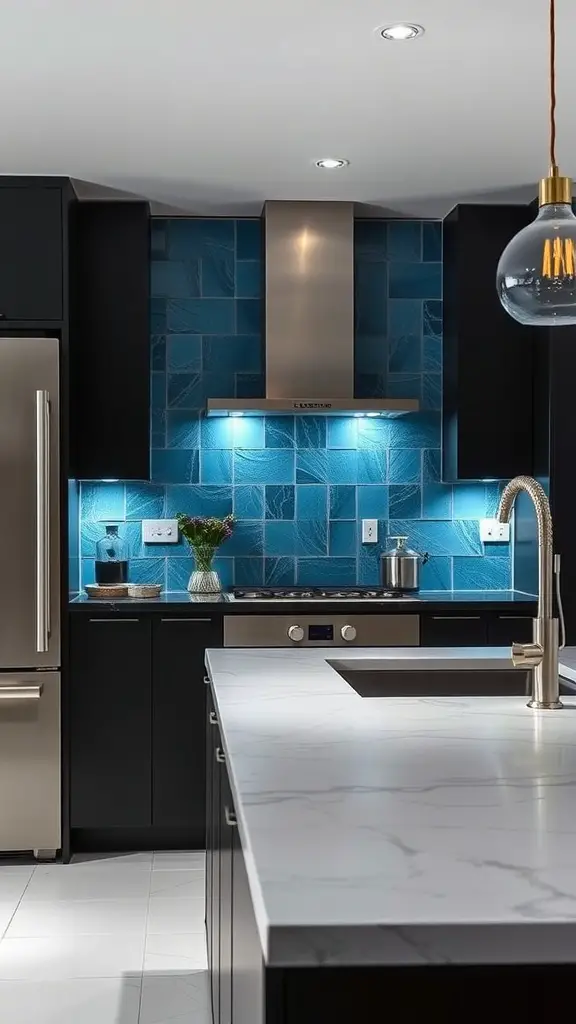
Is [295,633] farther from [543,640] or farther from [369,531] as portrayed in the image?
[543,640]

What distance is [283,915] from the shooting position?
1005 mm

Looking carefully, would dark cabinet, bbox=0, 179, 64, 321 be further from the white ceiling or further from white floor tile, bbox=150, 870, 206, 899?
white floor tile, bbox=150, 870, 206, 899

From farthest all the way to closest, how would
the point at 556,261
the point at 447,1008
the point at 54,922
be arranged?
the point at 54,922 → the point at 556,261 → the point at 447,1008

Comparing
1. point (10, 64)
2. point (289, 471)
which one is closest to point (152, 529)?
point (289, 471)

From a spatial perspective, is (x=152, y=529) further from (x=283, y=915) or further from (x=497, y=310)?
(x=283, y=915)

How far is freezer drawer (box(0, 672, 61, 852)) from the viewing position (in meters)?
4.25

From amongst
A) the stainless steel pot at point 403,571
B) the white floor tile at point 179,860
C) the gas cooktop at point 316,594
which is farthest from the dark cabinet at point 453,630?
the white floor tile at point 179,860

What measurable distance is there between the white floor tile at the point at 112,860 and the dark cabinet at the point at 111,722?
12 cm

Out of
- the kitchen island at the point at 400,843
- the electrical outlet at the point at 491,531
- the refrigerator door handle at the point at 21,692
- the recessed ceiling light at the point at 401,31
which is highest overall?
the recessed ceiling light at the point at 401,31

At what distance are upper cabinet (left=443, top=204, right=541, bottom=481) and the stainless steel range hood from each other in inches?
11.9

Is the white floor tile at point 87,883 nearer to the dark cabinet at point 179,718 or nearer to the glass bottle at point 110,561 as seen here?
the dark cabinet at point 179,718

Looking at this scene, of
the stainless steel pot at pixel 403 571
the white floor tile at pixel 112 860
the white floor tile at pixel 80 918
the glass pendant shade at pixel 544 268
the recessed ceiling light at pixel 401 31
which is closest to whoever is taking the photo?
the glass pendant shade at pixel 544 268

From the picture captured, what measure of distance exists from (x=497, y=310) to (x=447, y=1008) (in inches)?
155

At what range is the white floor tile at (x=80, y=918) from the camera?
3.53 m
